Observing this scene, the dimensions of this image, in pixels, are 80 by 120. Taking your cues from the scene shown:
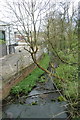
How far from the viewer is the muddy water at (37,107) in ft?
19.6

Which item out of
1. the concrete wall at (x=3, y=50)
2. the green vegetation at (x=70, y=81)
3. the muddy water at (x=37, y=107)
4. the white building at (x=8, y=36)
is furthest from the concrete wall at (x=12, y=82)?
the concrete wall at (x=3, y=50)

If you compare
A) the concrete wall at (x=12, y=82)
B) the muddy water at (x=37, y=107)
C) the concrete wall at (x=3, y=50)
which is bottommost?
the muddy water at (x=37, y=107)

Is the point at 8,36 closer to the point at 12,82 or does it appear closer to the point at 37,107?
the point at 12,82

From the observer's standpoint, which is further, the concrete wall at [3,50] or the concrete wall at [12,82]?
the concrete wall at [3,50]

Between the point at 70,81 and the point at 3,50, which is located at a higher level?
the point at 3,50

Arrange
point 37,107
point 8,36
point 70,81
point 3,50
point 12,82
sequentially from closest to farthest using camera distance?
point 70,81 < point 37,107 < point 12,82 < point 3,50 < point 8,36

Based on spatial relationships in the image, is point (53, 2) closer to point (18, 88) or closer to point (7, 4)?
point (7, 4)

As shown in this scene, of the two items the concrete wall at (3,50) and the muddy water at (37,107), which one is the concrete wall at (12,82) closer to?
the muddy water at (37,107)

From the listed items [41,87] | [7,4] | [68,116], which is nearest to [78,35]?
[68,116]

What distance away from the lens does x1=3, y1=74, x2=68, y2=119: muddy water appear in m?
5.98

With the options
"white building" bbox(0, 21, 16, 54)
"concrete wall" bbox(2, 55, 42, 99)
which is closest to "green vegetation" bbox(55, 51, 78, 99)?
"concrete wall" bbox(2, 55, 42, 99)

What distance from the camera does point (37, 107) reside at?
6.69 metres

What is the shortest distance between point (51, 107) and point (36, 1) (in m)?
5.74

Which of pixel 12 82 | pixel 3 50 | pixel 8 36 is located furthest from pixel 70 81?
pixel 8 36
